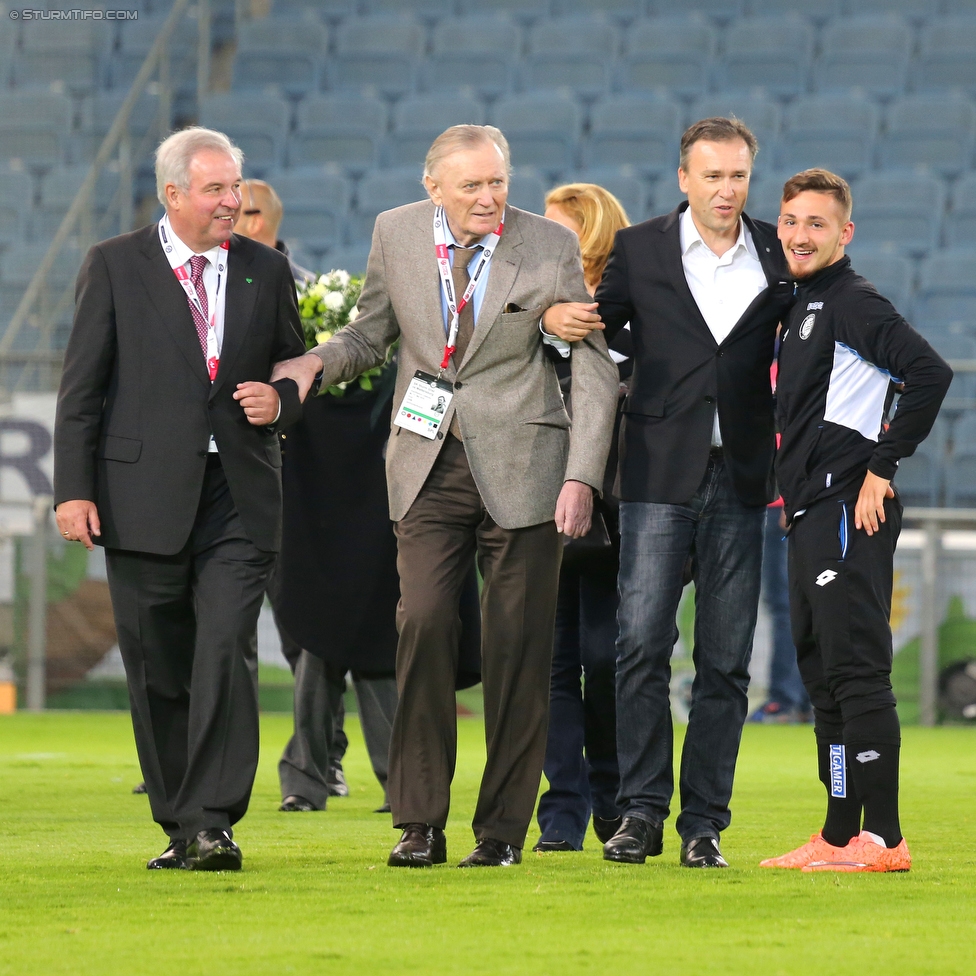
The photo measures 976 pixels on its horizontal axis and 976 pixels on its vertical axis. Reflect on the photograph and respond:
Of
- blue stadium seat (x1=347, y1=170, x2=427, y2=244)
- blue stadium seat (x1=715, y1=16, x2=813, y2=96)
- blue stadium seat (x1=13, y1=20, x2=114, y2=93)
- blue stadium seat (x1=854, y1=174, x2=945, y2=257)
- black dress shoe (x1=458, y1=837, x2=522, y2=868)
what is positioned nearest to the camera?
black dress shoe (x1=458, y1=837, x2=522, y2=868)

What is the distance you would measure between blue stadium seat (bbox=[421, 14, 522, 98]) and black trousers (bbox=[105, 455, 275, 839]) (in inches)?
408

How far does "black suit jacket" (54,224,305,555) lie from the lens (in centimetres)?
368

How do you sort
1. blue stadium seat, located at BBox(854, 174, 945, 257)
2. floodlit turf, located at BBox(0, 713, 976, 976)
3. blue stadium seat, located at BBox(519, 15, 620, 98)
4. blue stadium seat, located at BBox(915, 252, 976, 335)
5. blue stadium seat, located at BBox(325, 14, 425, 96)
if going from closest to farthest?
1. floodlit turf, located at BBox(0, 713, 976, 976)
2. blue stadium seat, located at BBox(915, 252, 976, 335)
3. blue stadium seat, located at BBox(854, 174, 945, 257)
4. blue stadium seat, located at BBox(519, 15, 620, 98)
5. blue stadium seat, located at BBox(325, 14, 425, 96)

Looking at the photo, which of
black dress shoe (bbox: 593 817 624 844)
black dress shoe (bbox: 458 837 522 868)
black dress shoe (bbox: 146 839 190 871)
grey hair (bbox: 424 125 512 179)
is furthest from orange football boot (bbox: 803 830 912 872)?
grey hair (bbox: 424 125 512 179)

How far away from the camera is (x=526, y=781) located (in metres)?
3.78

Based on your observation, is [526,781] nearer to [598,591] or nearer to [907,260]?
[598,591]

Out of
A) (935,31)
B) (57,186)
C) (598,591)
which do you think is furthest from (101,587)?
(935,31)

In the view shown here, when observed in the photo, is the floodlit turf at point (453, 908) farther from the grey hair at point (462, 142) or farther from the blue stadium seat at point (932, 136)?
the blue stadium seat at point (932, 136)

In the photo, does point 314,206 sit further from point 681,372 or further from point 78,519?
point 78,519

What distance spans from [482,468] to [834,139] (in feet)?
30.9

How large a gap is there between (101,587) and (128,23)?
5292 millimetres

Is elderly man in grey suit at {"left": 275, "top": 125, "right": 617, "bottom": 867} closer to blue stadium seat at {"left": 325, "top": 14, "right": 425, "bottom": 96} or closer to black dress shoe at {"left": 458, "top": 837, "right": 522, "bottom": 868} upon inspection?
black dress shoe at {"left": 458, "top": 837, "right": 522, "bottom": 868}

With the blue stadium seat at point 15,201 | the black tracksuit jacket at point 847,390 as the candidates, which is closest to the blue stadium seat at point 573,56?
the blue stadium seat at point 15,201

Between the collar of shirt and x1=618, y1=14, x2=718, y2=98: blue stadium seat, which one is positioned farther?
x1=618, y1=14, x2=718, y2=98: blue stadium seat
